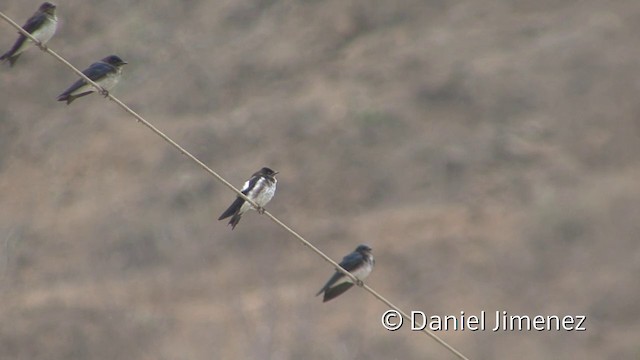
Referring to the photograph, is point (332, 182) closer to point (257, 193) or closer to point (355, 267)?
point (257, 193)

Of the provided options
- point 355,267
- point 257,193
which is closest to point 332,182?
point 257,193

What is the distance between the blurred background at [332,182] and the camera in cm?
2278

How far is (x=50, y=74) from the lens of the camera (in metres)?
33.0

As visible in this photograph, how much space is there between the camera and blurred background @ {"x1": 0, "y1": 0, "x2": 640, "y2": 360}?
22.8 metres

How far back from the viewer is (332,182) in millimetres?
26234

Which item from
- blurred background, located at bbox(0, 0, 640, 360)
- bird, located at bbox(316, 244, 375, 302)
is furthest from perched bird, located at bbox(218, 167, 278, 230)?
blurred background, located at bbox(0, 0, 640, 360)

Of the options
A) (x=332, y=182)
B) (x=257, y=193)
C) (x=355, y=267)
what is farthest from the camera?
(x=332, y=182)

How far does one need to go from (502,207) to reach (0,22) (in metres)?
16.7

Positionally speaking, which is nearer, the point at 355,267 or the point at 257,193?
the point at 355,267

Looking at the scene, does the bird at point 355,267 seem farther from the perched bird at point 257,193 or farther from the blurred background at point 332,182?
the blurred background at point 332,182

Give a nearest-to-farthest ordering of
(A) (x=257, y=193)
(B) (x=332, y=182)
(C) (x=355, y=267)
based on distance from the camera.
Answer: (C) (x=355, y=267) → (A) (x=257, y=193) → (B) (x=332, y=182)

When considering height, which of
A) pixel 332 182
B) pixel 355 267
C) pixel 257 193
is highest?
pixel 332 182

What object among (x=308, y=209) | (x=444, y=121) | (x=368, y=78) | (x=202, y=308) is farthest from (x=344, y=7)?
(x=202, y=308)

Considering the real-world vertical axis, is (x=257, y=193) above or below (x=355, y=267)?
above
